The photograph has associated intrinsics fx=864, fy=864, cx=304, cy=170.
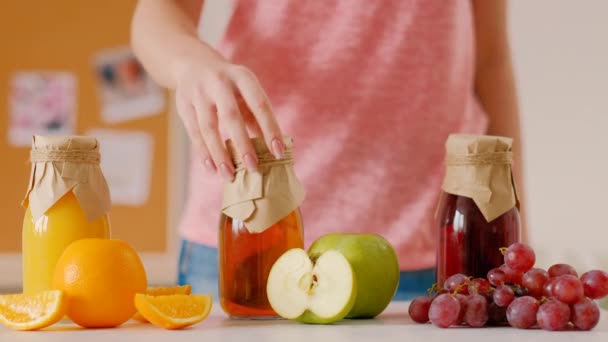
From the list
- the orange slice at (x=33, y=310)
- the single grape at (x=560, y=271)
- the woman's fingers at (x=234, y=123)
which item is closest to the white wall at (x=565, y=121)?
the single grape at (x=560, y=271)

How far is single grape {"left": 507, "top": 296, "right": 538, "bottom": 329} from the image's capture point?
0.82 m

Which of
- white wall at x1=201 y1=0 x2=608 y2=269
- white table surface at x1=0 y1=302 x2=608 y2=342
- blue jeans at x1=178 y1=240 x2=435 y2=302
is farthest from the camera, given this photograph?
white wall at x1=201 y1=0 x2=608 y2=269

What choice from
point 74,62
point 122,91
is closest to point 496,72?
point 122,91

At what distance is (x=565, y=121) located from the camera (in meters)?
2.68

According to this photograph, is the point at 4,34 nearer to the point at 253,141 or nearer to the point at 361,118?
the point at 361,118

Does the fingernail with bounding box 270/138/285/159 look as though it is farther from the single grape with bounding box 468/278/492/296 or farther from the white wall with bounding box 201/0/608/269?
the white wall with bounding box 201/0/608/269

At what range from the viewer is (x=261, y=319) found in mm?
922

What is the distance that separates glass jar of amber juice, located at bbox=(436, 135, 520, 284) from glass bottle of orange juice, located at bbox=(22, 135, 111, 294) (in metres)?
0.39

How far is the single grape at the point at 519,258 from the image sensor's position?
0.86 metres

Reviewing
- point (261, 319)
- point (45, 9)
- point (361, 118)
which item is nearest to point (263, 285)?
point (261, 319)

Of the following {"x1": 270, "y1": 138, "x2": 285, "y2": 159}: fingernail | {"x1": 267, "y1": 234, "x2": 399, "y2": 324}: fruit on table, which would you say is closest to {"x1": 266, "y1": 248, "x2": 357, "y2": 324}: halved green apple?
{"x1": 267, "y1": 234, "x2": 399, "y2": 324}: fruit on table

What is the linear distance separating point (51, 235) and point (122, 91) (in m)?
2.45

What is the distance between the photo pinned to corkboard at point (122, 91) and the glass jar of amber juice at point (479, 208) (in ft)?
8.05

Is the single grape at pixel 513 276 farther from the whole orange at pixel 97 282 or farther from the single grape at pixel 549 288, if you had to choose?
the whole orange at pixel 97 282
